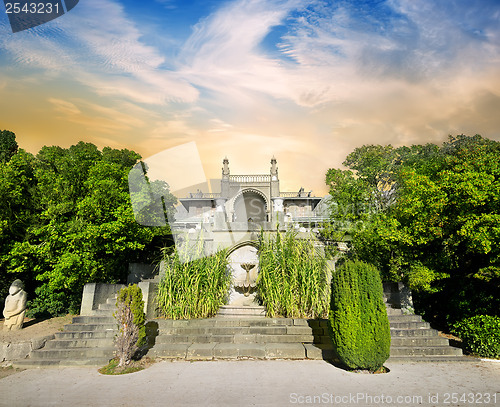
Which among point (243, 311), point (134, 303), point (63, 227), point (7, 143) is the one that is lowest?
point (243, 311)

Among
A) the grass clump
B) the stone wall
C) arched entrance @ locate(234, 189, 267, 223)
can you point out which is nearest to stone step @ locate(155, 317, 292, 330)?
the grass clump

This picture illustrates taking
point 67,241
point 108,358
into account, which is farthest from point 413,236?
point 67,241

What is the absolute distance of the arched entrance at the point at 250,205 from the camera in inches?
1542

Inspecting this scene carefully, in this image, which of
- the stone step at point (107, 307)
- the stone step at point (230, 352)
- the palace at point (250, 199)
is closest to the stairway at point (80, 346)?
the stone step at point (107, 307)

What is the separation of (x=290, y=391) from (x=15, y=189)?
Answer: 1224 centimetres

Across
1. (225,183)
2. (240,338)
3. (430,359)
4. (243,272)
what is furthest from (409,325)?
(225,183)

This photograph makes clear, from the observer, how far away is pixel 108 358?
714cm

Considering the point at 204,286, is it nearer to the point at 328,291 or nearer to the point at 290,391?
the point at 328,291

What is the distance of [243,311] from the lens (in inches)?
361

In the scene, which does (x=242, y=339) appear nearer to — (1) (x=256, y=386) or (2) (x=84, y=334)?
(1) (x=256, y=386)

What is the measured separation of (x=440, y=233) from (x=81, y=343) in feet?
33.6

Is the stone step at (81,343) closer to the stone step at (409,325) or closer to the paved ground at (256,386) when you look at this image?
the paved ground at (256,386)

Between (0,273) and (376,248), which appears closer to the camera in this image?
(376,248)

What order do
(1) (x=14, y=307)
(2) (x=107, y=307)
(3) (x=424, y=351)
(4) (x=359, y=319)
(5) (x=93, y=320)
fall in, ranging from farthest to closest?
(2) (x=107, y=307), (1) (x=14, y=307), (5) (x=93, y=320), (3) (x=424, y=351), (4) (x=359, y=319)
